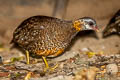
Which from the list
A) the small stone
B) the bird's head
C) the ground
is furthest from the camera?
the ground

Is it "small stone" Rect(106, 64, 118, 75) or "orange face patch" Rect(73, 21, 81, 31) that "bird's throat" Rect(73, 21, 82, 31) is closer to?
"orange face patch" Rect(73, 21, 81, 31)

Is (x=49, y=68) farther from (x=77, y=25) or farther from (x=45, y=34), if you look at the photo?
→ (x=77, y=25)

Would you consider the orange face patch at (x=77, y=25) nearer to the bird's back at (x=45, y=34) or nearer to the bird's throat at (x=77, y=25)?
the bird's throat at (x=77, y=25)

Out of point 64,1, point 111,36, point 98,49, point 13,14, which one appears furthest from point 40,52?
point 13,14

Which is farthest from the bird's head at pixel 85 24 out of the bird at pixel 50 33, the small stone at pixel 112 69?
the small stone at pixel 112 69

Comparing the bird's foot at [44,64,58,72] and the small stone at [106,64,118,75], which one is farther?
the bird's foot at [44,64,58,72]

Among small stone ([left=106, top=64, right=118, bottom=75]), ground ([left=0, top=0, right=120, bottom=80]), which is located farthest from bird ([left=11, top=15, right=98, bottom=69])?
small stone ([left=106, top=64, right=118, bottom=75])

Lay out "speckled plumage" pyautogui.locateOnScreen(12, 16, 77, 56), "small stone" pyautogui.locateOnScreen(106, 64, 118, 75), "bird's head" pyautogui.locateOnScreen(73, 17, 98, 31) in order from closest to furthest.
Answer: "small stone" pyautogui.locateOnScreen(106, 64, 118, 75)
"speckled plumage" pyautogui.locateOnScreen(12, 16, 77, 56)
"bird's head" pyautogui.locateOnScreen(73, 17, 98, 31)

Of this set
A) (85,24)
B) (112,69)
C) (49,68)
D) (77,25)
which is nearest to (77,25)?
(77,25)
